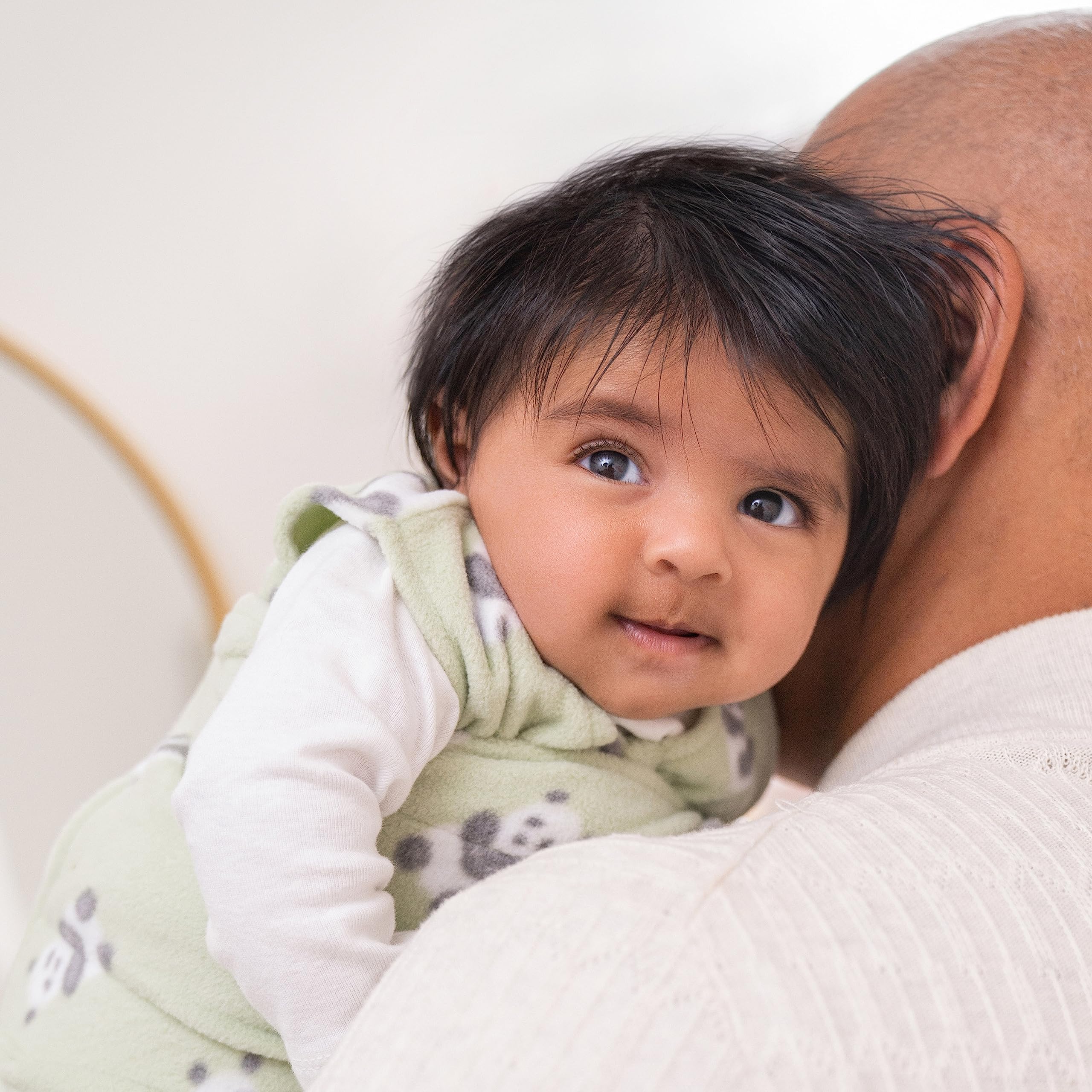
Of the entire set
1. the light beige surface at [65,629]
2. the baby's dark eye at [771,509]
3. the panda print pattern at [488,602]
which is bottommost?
the light beige surface at [65,629]

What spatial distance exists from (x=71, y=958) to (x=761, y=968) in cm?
56

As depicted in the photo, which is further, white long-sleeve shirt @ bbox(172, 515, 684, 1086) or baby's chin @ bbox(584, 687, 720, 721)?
baby's chin @ bbox(584, 687, 720, 721)

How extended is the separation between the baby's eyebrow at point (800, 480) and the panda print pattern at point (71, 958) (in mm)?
539

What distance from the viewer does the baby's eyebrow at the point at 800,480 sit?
0.71 meters

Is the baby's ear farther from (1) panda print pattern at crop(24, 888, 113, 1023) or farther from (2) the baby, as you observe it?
(1) panda print pattern at crop(24, 888, 113, 1023)

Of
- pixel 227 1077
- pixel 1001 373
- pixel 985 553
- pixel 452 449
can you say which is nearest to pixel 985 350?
pixel 1001 373

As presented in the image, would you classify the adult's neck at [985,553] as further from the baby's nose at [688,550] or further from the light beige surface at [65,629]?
the light beige surface at [65,629]

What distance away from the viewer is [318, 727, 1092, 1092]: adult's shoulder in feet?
1.29

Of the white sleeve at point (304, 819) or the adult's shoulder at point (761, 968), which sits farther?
the white sleeve at point (304, 819)

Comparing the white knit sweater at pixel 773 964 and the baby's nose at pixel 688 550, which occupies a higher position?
the baby's nose at pixel 688 550

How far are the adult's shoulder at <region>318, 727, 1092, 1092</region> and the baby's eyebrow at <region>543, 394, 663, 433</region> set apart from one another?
0.28 metres

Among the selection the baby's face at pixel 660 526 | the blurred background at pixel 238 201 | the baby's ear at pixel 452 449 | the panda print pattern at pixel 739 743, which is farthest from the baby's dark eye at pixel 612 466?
the blurred background at pixel 238 201

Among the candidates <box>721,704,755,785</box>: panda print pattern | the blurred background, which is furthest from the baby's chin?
the blurred background

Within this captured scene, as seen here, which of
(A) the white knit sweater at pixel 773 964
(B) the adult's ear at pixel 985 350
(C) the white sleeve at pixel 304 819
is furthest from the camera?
(B) the adult's ear at pixel 985 350
